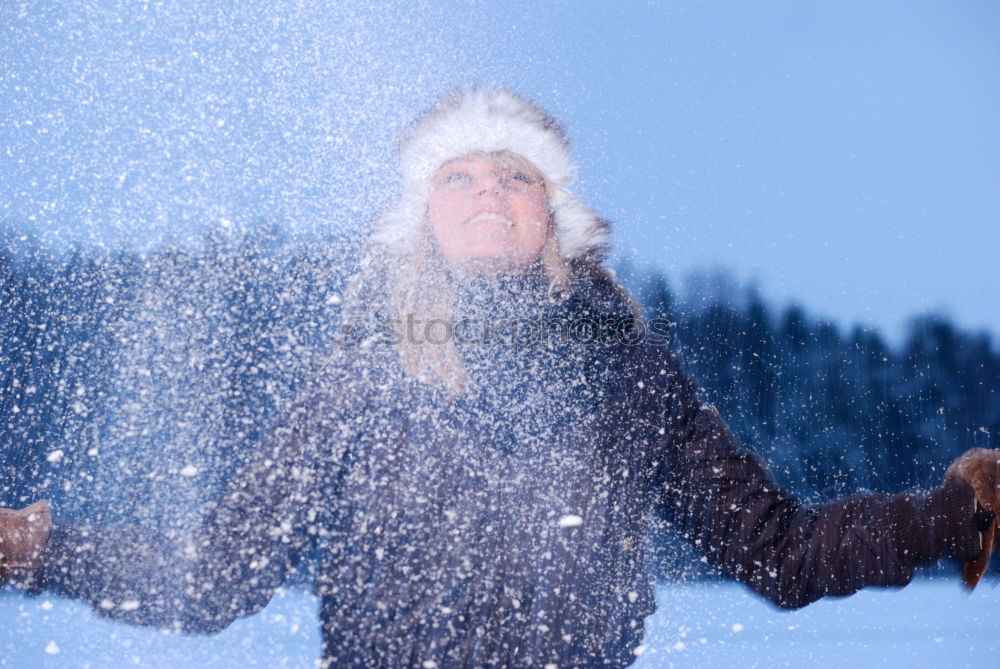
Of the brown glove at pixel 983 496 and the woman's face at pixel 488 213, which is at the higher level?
A: the woman's face at pixel 488 213

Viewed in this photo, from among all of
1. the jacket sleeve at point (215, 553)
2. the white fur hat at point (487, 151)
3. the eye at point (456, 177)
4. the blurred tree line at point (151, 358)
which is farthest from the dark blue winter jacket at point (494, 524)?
the blurred tree line at point (151, 358)

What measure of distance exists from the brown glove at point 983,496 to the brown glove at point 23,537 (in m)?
1.54

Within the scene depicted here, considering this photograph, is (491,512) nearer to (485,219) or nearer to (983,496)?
(485,219)

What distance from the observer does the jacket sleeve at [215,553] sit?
43.2 inches

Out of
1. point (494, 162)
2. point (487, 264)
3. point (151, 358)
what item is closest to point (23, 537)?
point (487, 264)

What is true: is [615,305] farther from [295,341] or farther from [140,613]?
[295,341]

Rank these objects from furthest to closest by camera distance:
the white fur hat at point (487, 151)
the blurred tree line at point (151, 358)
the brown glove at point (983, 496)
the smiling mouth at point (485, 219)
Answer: the blurred tree line at point (151, 358), the white fur hat at point (487, 151), the smiling mouth at point (485, 219), the brown glove at point (983, 496)

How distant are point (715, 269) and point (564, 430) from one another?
4.09 meters

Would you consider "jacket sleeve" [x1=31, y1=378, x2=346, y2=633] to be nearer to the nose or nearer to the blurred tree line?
the nose

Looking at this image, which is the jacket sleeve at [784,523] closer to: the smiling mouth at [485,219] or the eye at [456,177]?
the smiling mouth at [485,219]

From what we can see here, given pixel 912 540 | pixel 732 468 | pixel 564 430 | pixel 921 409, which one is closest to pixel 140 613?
pixel 564 430

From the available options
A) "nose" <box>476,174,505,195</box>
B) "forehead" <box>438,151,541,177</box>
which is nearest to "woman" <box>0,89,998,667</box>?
"nose" <box>476,174,505,195</box>

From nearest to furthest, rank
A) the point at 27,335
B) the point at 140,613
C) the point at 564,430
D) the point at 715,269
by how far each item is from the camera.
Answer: the point at 140,613 → the point at 564,430 → the point at 27,335 → the point at 715,269

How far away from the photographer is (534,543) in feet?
4.31
